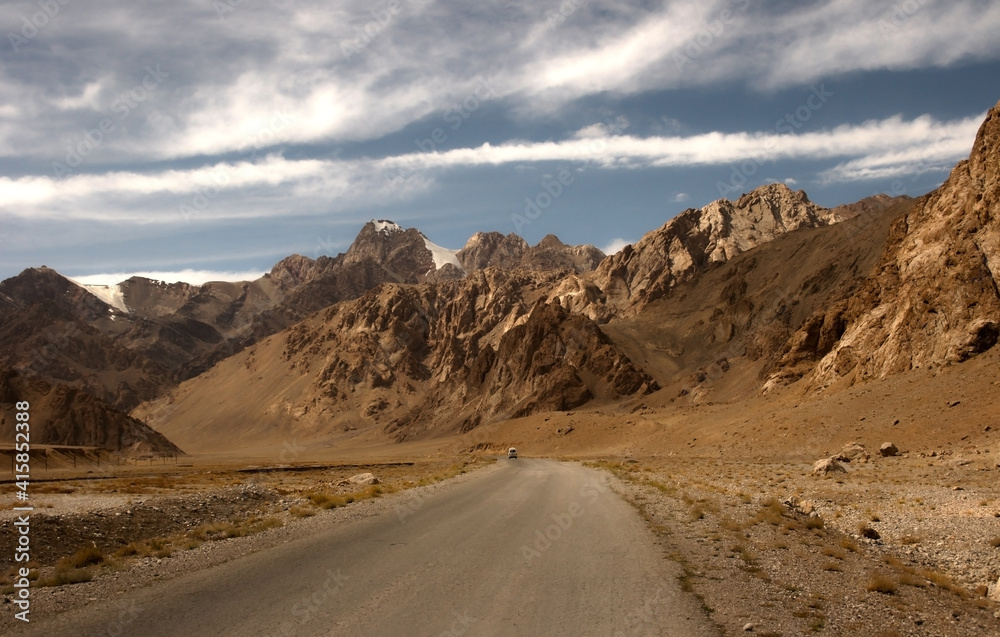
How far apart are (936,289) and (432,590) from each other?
58.8 m

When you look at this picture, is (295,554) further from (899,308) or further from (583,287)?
(583,287)

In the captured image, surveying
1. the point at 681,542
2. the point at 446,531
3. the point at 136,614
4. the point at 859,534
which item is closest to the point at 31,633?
the point at 136,614

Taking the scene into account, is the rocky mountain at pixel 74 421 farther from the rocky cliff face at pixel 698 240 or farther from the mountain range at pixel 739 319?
the rocky cliff face at pixel 698 240

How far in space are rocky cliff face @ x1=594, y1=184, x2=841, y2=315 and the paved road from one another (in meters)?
162

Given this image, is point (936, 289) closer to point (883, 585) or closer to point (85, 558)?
point (883, 585)

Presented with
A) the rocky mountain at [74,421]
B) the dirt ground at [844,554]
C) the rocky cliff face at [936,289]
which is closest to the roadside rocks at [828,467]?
the dirt ground at [844,554]

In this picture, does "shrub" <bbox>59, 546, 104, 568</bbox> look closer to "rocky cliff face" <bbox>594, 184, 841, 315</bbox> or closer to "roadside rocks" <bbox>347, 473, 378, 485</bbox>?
"roadside rocks" <bbox>347, 473, 378, 485</bbox>

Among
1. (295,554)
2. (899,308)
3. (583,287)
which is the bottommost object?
(295,554)

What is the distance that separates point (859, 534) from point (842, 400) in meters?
41.2

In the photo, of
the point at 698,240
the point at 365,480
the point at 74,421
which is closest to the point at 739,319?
the point at 698,240

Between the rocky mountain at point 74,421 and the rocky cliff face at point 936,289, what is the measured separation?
123150 millimetres

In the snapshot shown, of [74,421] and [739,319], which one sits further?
[739,319]

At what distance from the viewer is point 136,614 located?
9.60m

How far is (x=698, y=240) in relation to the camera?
187m
